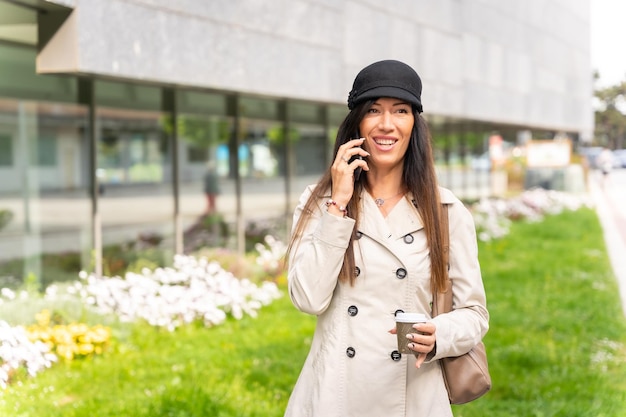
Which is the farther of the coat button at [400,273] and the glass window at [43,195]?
the glass window at [43,195]

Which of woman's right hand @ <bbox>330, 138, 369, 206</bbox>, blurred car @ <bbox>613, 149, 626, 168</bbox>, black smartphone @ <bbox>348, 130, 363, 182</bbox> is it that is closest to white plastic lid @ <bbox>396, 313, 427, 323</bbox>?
woman's right hand @ <bbox>330, 138, 369, 206</bbox>

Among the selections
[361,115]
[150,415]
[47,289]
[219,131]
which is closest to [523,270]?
[219,131]

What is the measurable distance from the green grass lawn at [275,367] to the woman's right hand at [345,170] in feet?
9.73

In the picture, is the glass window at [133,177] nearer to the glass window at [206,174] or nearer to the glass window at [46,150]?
the glass window at [206,174]

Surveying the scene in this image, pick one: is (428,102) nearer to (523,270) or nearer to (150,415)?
(523,270)

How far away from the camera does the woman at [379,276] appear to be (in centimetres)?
264

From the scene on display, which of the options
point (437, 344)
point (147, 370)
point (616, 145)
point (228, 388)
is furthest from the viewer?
point (616, 145)

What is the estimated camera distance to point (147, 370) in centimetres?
638

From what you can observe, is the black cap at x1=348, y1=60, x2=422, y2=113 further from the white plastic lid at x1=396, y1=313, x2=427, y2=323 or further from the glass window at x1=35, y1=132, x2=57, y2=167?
the glass window at x1=35, y1=132, x2=57, y2=167

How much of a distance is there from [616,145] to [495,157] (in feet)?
23.3

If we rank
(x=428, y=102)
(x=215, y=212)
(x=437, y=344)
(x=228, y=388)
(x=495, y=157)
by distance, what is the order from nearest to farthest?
(x=437, y=344), (x=228, y=388), (x=215, y=212), (x=428, y=102), (x=495, y=157)

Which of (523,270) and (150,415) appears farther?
(523,270)

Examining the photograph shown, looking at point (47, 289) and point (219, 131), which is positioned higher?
point (219, 131)

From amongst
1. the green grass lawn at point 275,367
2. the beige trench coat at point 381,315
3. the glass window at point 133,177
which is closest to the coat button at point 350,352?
the beige trench coat at point 381,315
